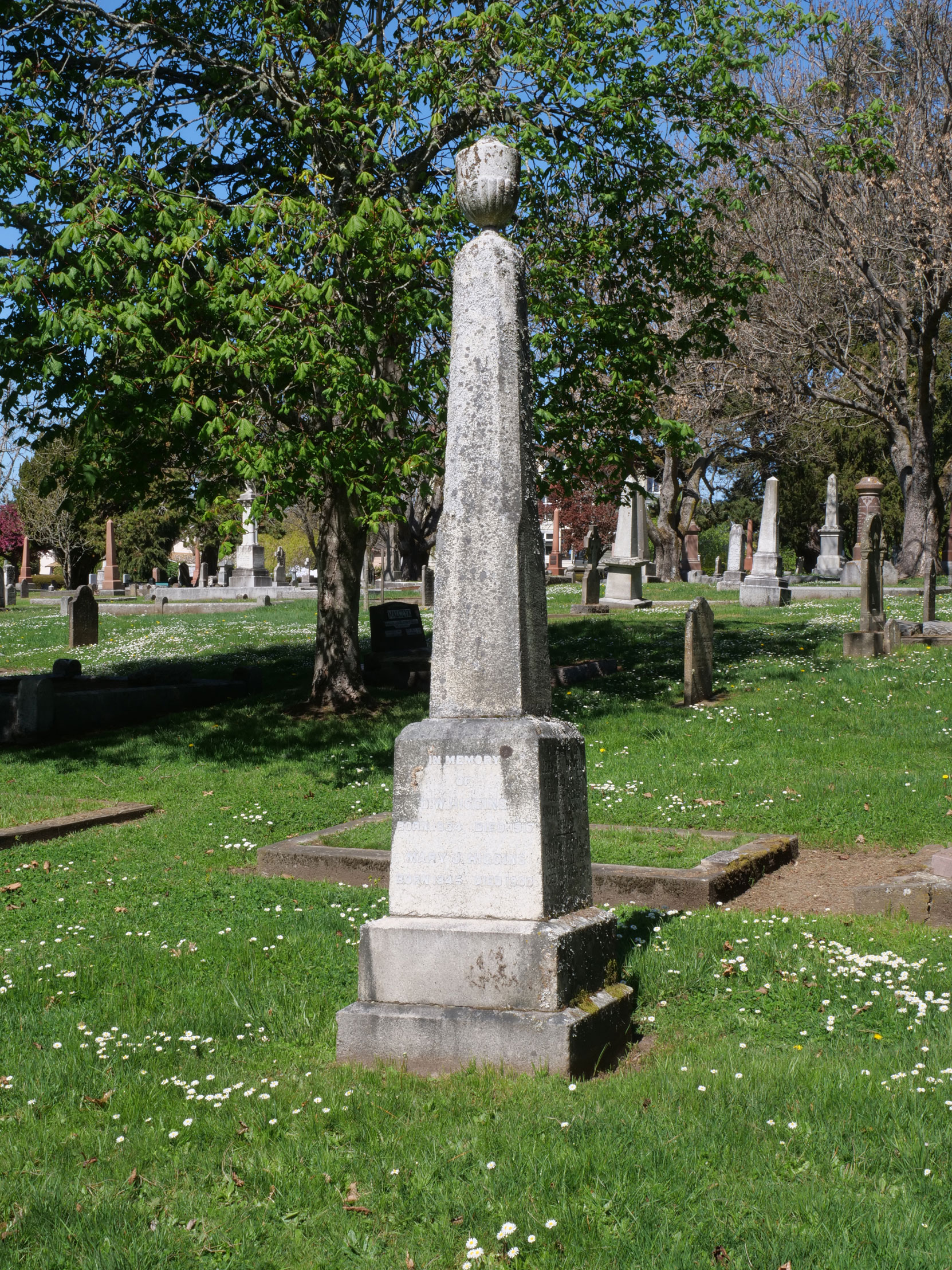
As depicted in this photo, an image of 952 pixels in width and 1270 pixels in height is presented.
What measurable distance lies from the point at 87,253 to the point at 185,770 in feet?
17.3

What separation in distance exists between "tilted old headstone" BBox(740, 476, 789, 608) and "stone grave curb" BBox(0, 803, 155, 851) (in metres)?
20.8

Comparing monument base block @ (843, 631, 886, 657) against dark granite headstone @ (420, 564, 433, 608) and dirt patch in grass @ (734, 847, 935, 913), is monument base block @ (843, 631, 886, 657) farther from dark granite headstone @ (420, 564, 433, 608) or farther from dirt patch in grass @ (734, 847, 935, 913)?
dark granite headstone @ (420, 564, 433, 608)

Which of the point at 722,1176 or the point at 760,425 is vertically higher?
the point at 760,425

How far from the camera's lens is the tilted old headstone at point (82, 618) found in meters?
25.0

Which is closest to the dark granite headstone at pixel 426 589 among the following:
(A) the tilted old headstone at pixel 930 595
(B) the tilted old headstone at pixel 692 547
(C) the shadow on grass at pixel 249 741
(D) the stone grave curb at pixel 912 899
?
(A) the tilted old headstone at pixel 930 595

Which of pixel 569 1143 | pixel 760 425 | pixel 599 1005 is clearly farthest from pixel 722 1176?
pixel 760 425

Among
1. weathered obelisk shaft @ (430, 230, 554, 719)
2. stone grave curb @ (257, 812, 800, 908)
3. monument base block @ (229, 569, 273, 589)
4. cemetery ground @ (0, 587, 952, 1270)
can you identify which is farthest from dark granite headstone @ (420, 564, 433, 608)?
weathered obelisk shaft @ (430, 230, 554, 719)

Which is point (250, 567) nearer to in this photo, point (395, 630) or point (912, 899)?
point (395, 630)

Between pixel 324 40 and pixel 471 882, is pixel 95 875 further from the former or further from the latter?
pixel 324 40

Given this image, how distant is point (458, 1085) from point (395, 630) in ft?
46.9

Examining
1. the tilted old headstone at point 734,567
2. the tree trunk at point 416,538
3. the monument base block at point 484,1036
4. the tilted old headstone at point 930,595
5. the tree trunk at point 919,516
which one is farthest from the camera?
the tree trunk at point 416,538

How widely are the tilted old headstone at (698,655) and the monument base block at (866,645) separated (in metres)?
4.00

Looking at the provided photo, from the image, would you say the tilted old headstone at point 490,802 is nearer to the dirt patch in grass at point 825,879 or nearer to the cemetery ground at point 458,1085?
the cemetery ground at point 458,1085

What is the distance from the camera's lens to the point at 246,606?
37.3 m
